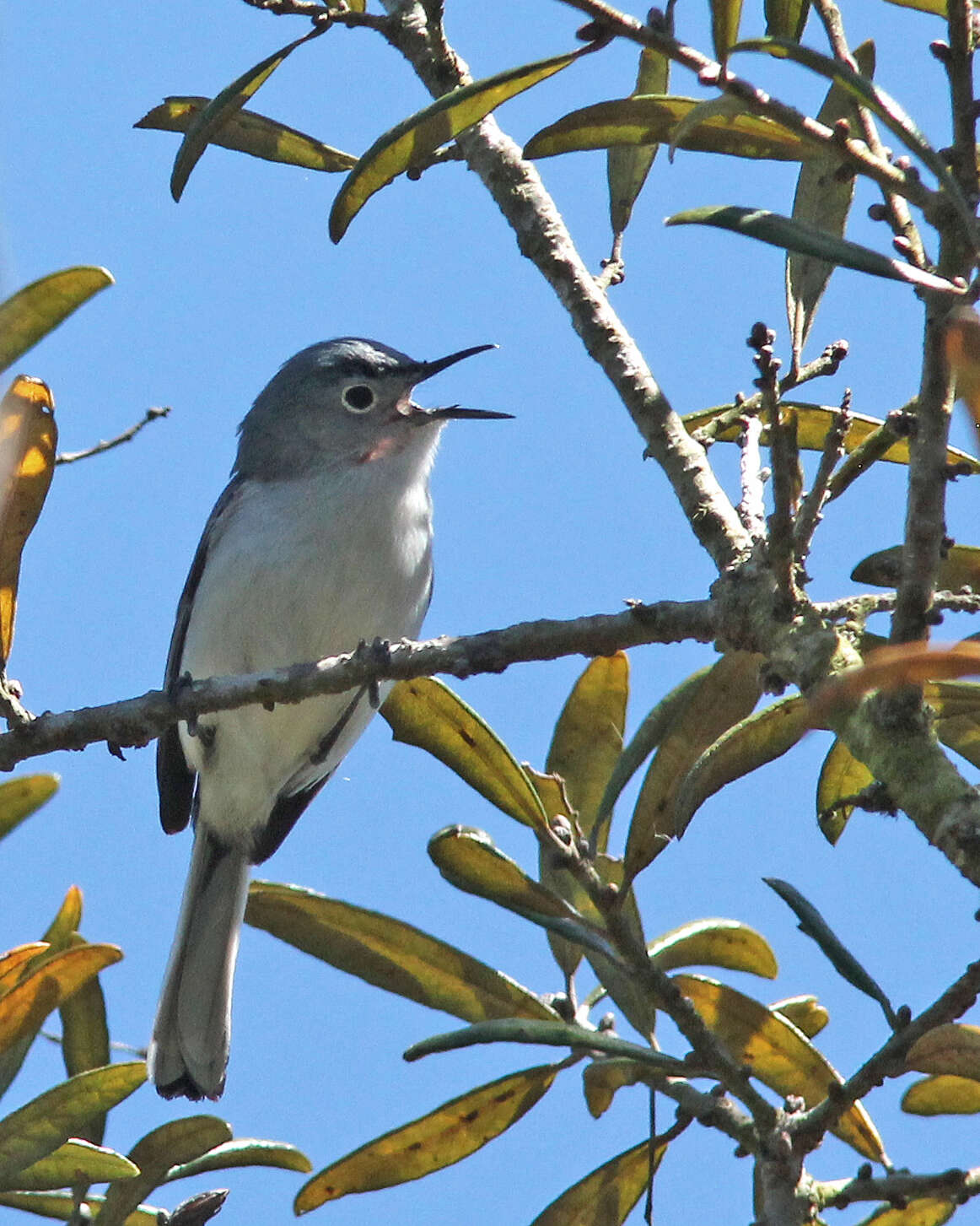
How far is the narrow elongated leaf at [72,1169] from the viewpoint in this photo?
237 cm

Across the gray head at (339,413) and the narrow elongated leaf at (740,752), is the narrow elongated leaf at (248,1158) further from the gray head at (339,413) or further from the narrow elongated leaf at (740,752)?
the gray head at (339,413)

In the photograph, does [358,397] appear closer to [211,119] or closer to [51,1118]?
[211,119]

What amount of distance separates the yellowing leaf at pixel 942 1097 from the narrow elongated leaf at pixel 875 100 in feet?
5.29

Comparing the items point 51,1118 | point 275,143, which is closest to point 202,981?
point 51,1118

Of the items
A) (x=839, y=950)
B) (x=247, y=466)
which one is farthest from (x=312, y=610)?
(x=839, y=950)

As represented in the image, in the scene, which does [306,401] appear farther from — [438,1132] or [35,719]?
[438,1132]

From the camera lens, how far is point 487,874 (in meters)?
2.27

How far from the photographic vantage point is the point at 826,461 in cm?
186

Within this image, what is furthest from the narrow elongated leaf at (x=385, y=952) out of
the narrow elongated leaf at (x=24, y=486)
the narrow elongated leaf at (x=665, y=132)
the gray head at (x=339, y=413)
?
the gray head at (x=339, y=413)

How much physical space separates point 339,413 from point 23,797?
9.81 ft

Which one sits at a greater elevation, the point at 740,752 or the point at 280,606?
the point at 280,606

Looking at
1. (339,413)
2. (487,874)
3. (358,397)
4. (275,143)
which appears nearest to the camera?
(487,874)

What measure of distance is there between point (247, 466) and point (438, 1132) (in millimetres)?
A: 3185

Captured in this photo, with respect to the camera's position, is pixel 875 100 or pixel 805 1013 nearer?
pixel 875 100
